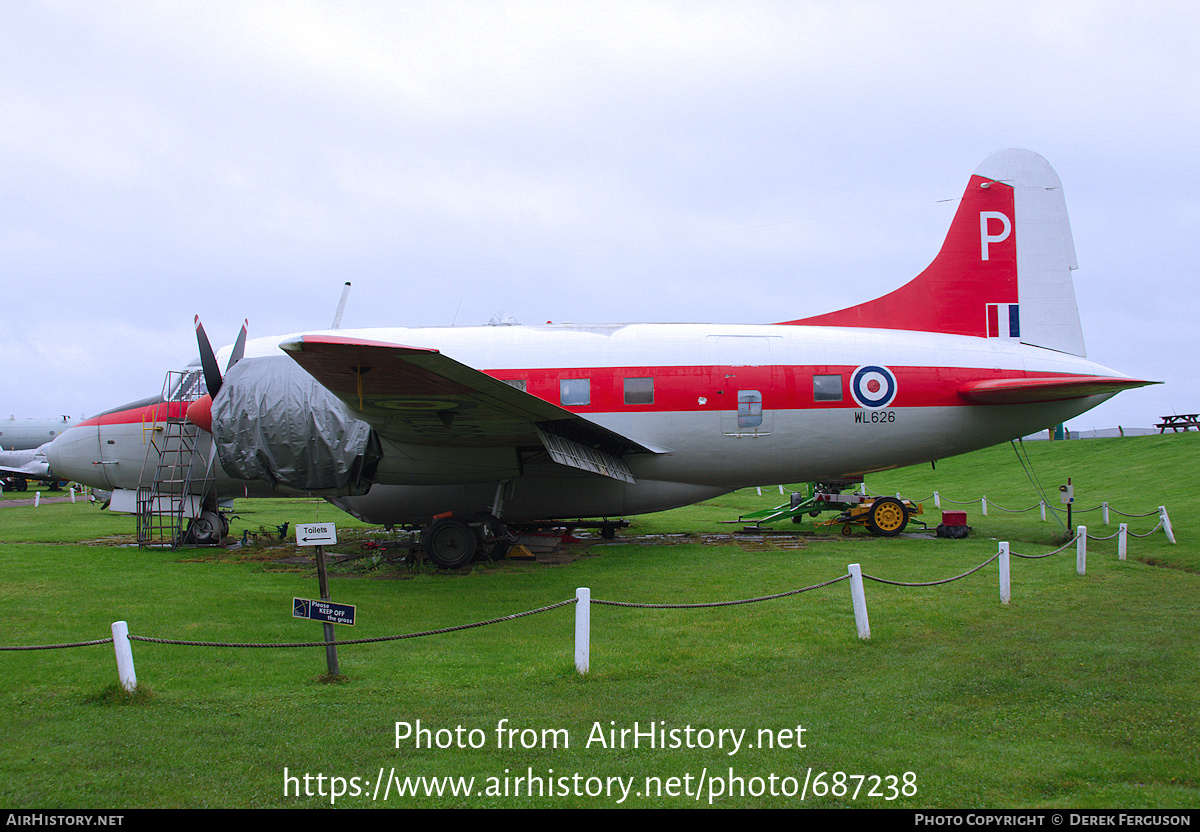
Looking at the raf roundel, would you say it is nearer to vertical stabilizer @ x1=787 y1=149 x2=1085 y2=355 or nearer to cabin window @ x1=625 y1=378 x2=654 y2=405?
vertical stabilizer @ x1=787 y1=149 x2=1085 y2=355

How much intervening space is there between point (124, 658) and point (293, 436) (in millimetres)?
7195

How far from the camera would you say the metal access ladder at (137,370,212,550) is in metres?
15.6

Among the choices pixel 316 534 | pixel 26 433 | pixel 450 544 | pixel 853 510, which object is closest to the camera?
pixel 316 534

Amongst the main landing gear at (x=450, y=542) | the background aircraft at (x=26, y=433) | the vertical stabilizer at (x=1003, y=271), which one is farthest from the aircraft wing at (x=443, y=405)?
the background aircraft at (x=26, y=433)

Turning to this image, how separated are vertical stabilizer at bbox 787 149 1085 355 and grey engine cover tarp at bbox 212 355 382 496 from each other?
987 centimetres

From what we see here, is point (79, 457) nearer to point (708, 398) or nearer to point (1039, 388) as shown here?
point (708, 398)

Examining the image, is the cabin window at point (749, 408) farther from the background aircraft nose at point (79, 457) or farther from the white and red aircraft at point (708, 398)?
the background aircraft nose at point (79, 457)

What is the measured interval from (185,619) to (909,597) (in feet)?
30.4

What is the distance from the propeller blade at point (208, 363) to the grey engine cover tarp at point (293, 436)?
2.74 feet

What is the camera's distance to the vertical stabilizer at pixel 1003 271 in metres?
14.7

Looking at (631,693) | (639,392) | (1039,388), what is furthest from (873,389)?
(631,693)

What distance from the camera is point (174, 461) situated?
15961 millimetres
